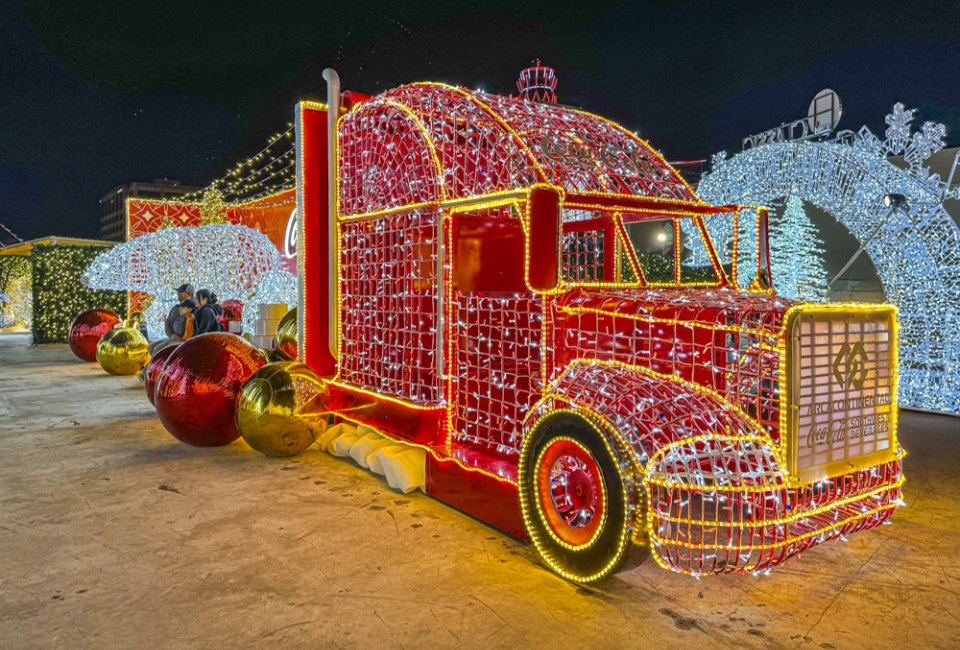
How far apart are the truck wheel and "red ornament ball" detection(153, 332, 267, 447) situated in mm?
4069

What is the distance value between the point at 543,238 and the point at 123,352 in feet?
38.6

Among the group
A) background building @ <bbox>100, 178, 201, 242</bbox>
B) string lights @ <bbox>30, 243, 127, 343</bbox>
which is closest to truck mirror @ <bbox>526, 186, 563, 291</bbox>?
string lights @ <bbox>30, 243, 127, 343</bbox>

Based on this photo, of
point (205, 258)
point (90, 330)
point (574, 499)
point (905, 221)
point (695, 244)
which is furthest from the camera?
point (90, 330)

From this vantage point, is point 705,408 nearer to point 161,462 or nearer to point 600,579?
point 600,579

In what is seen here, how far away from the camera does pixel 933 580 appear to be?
167 inches

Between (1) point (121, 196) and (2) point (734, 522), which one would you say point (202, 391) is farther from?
(1) point (121, 196)

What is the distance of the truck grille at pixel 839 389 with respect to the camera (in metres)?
3.53

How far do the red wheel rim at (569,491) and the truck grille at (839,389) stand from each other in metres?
1.09

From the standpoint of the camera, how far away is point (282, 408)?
21.9 ft

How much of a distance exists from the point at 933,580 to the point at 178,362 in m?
6.81

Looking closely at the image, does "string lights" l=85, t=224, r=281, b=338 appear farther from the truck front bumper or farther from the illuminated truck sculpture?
the truck front bumper

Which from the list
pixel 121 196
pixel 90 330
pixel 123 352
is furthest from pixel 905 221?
pixel 121 196

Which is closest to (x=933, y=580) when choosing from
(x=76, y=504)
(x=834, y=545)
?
(x=834, y=545)

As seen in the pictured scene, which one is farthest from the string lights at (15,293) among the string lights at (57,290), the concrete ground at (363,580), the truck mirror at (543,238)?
the truck mirror at (543,238)
